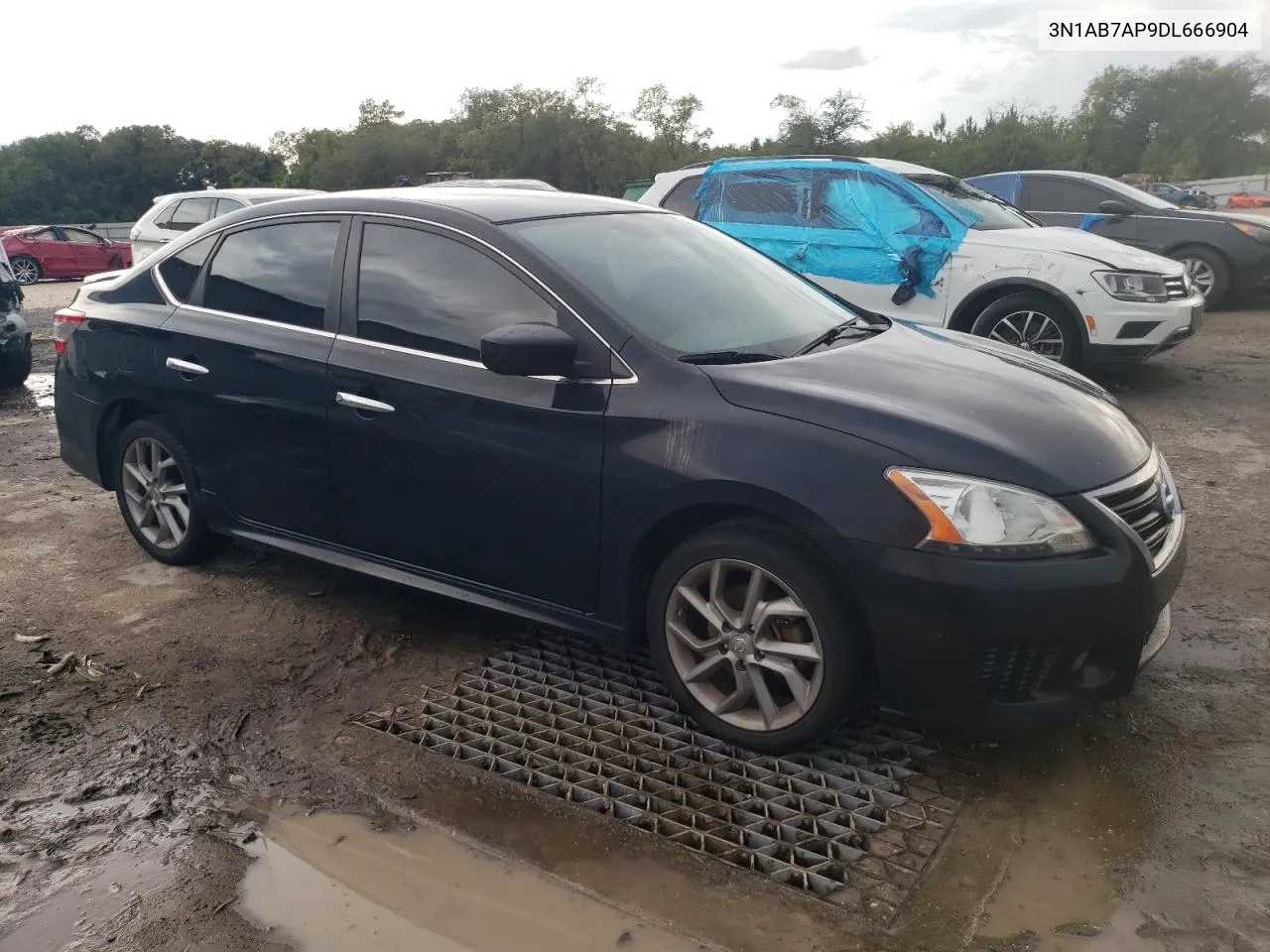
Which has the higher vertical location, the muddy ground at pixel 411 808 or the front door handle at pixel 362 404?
the front door handle at pixel 362 404

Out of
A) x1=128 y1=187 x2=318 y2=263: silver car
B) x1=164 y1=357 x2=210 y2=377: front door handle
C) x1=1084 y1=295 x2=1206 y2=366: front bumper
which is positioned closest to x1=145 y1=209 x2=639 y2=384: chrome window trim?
x1=164 y1=357 x2=210 y2=377: front door handle

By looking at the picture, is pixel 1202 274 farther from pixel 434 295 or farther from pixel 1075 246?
pixel 434 295

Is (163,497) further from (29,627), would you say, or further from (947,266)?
(947,266)

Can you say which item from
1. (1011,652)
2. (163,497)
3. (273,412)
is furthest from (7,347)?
(1011,652)

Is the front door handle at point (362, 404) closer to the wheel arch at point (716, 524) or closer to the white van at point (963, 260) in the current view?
the wheel arch at point (716, 524)

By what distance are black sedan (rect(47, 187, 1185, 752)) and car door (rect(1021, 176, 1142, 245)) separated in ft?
26.7

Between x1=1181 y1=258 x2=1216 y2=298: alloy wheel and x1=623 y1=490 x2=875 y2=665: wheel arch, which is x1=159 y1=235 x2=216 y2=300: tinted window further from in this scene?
x1=1181 y1=258 x2=1216 y2=298: alloy wheel

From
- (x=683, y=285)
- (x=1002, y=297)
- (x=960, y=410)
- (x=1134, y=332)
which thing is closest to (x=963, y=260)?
(x=1002, y=297)

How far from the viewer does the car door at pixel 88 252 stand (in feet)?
74.7

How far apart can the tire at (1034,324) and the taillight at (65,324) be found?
5849mm

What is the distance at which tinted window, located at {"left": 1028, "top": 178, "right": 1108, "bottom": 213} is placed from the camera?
37.3 ft

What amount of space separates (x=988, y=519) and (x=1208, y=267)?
10.7 m

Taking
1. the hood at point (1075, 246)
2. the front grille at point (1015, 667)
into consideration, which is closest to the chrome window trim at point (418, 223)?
the front grille at point (1015, 667)

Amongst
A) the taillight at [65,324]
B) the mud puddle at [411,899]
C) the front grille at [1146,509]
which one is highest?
the taillight at [65,324]
